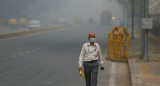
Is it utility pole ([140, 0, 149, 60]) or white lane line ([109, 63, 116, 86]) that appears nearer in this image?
white lane line ([109, 63, 116, 86])

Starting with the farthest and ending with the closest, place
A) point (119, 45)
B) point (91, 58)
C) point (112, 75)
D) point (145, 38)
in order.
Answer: point (119, 45) → point (145, 38) → point (112, 75) → point (91, 58)

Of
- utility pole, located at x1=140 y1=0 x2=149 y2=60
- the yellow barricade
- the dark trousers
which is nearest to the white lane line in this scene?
the yellow barricade

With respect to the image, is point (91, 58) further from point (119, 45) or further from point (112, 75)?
point (119, 45)

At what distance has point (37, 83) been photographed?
10.1m

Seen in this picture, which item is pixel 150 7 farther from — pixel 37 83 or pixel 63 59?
pixel 37 83

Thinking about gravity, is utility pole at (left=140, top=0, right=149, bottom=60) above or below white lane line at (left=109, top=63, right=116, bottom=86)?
above

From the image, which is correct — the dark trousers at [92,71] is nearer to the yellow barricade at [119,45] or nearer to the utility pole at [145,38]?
the yellow barricade at [119,45]

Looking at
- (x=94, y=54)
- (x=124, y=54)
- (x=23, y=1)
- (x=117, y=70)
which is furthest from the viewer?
(x=23, y=1)

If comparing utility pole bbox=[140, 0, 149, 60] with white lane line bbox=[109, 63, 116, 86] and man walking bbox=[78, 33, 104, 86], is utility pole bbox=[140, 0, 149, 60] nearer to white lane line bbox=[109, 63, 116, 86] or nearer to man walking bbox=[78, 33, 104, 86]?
white lane line bbox=[109, 63, 116, 86]

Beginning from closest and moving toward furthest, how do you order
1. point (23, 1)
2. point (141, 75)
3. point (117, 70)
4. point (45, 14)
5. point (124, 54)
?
point (141, 75) < point (117, 70) < point (124, 54) < point (23, 1) < point (45, 14)

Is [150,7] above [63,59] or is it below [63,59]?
above

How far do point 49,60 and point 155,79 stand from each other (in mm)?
6737

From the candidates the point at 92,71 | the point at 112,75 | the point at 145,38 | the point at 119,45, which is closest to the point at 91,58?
the point at 92,71

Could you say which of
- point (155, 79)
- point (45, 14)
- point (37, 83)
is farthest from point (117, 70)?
point (45, 14)
